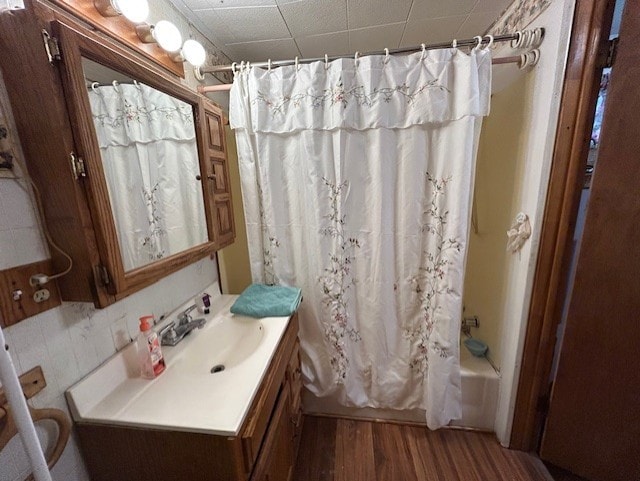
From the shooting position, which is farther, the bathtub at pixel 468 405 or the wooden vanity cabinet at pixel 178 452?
the bathtub at pixel 468 405

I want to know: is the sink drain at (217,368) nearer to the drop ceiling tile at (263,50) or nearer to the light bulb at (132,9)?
the light bulb at (132,9)

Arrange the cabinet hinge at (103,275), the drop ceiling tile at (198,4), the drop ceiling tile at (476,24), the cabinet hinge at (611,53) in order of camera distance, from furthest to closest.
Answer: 1. the drop ceiling tile at (476,24)
2. the drop ceiling tile at (198,4)
3. the cabinet hinge at (611,53)
4. the cabinet hinge at (103,275)

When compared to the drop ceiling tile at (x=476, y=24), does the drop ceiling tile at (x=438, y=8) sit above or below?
below

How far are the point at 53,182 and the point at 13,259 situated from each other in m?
0.19

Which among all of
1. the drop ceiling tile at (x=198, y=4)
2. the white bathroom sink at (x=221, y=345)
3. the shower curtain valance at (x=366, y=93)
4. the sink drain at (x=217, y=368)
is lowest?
the sink drain at (x=217, y=368)

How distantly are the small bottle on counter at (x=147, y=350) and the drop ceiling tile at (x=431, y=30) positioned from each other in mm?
1798

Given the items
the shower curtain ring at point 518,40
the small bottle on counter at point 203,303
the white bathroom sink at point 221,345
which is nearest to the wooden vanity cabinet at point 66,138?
the white bathroom sink at point 221,345

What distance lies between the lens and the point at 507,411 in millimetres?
1297

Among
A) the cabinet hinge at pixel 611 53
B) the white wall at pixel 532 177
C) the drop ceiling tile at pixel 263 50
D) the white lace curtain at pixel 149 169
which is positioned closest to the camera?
the white lace curtain at pixel 149 169

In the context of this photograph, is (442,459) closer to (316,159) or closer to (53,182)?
(316,159)

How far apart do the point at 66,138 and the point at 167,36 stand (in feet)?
2.14

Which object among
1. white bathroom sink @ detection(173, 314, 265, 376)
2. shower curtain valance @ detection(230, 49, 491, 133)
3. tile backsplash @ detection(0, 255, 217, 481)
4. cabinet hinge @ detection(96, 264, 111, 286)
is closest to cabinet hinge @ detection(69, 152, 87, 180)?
cabinet hinge @ detection(96, 264, 111, 286)

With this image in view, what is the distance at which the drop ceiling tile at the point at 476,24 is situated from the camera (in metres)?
1.30

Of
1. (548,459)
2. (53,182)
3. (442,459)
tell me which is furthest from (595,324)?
(53,182)
